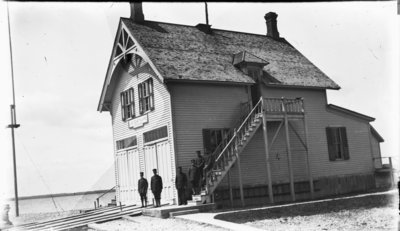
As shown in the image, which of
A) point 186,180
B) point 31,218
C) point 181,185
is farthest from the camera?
point 31,218

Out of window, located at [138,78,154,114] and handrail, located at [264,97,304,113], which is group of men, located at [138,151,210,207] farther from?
handrail, located at [264,97,304,113]

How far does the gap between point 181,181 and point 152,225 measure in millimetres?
3551

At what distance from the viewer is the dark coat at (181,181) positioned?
18456mm

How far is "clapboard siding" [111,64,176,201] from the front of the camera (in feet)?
66.3

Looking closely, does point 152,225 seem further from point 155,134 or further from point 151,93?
point 151,93

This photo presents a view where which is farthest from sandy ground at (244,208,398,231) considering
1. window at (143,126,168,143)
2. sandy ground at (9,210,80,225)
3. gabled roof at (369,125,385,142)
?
sandy ground at (9,210,80,225)

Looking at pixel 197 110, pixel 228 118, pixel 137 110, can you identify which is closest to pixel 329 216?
pixel 228 118

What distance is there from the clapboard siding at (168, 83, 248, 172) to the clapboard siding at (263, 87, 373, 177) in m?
2.24

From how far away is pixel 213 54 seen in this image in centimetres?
2339

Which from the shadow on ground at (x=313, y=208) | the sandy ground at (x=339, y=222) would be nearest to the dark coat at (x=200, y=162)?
the shadow on ground at (x=313, y=208)

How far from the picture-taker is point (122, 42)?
76.2 ft

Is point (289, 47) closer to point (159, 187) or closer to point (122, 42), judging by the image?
point (122, 42)

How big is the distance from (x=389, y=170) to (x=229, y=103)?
11.0 metres

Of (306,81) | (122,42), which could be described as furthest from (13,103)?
(306,81)
